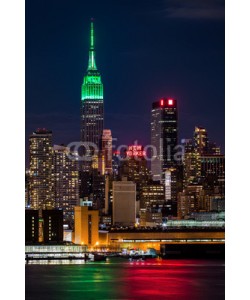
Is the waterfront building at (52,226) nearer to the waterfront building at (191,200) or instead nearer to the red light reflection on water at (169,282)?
the red light reflection on water at (169,282)

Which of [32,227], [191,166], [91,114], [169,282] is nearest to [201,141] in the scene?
[191,166]

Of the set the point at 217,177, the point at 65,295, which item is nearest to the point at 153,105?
the point at 217,177

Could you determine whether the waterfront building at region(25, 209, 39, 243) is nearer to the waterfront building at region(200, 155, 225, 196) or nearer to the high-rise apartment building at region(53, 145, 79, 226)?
the high-rise apartment building at region(53, 145, 79, 226)

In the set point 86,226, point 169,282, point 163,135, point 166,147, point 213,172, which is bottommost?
point 169,282

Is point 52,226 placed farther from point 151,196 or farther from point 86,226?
point 151,196

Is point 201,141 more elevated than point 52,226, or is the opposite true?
point 201,141

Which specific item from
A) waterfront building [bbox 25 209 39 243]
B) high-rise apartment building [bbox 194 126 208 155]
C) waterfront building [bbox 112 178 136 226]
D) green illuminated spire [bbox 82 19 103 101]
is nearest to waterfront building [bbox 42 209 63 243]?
waterfront building [bbox 25 209 39 243]
